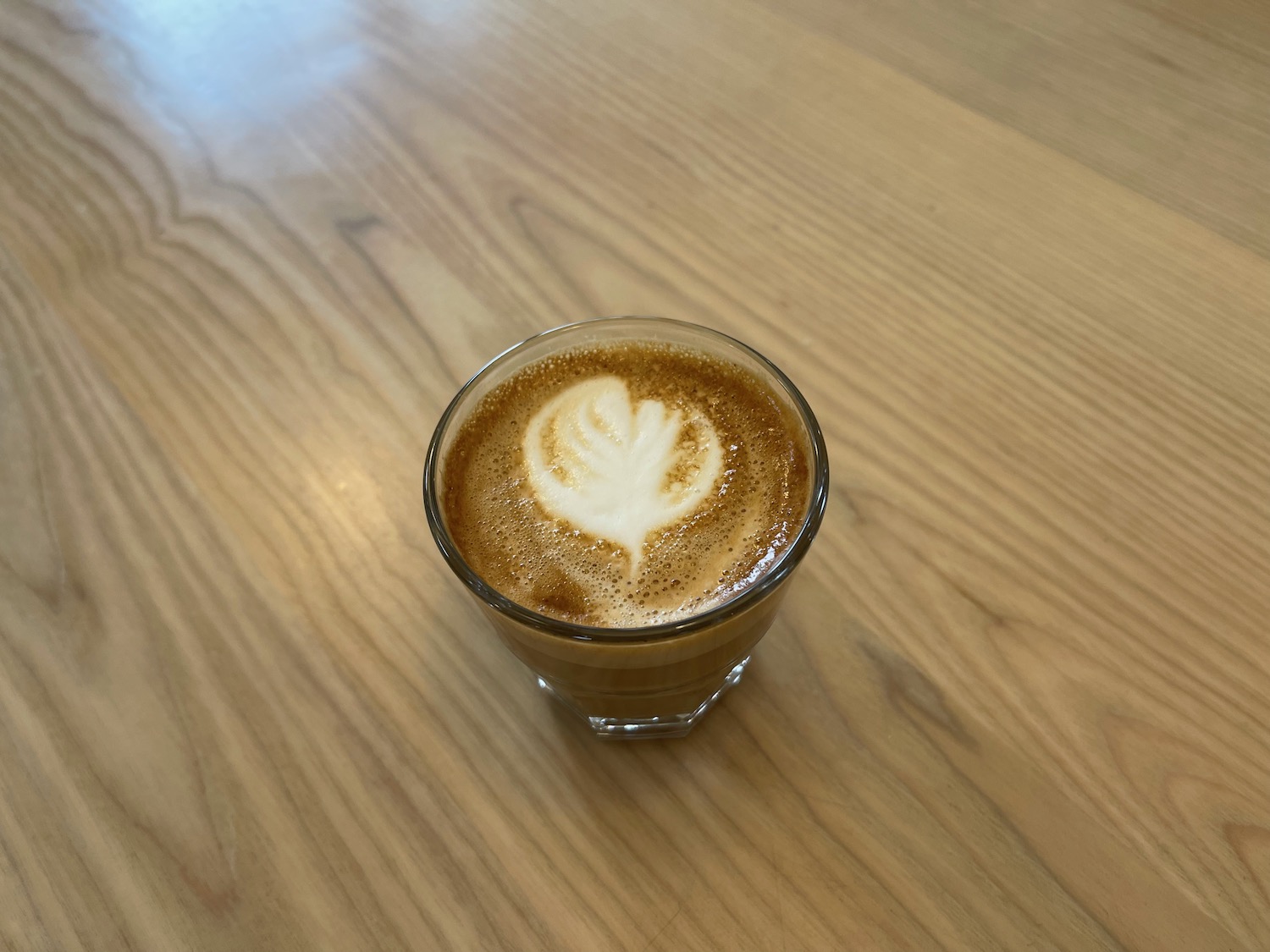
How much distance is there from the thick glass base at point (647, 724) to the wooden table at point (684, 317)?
0.04 ft

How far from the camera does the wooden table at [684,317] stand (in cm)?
60

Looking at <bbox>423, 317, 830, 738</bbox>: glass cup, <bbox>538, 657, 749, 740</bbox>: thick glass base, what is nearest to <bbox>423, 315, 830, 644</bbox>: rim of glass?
<bbox>423, 317, 830, 738</bbox>: glass cup

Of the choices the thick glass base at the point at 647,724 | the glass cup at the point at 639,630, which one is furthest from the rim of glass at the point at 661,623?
the thick glass base at the point at 647,724

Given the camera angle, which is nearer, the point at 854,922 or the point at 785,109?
the point at 854,922

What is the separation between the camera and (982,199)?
3.04ft

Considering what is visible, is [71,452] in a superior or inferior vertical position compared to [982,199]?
inferior

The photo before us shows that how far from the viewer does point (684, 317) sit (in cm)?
87

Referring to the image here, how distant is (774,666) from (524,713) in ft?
0.60

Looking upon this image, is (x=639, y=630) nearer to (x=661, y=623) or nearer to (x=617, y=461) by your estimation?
(x=661, y=623)

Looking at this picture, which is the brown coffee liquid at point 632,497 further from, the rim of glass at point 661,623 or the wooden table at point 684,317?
the wooden table at point 684,317

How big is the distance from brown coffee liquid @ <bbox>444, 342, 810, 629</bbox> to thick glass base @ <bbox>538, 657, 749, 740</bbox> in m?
0.09

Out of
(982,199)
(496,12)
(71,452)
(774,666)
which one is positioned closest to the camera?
(774,666)

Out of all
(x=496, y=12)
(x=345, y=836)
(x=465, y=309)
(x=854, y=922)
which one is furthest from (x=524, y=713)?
(x=496, y=12)

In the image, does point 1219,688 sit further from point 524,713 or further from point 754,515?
point 524,713
